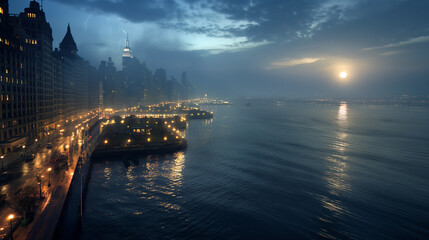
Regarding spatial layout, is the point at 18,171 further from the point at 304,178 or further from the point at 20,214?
the point at 304,178

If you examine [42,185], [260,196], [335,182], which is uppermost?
[42,185]

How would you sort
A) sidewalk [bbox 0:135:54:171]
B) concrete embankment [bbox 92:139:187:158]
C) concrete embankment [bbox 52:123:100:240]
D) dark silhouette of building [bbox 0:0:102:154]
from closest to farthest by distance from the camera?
concrete embankment [bbox 52:123:100:240]
sidewalk [bbox 0:135:54:171]
dark silhouette of building [bbox 0:0:102:154]
concrete embankment [bbox 92:139:187:158]

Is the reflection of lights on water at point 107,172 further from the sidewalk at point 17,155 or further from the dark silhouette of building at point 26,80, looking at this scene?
the dark silhouette of building at point 26,80

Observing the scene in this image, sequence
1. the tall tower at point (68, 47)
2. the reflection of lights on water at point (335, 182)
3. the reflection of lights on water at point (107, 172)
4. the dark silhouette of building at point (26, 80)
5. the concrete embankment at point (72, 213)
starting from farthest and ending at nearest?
the tall tower at point (68, 47) → the dark silhouette of building at point (26, 80) → the reflection of lights on water at point (107, 172) → the reflection of lights on water at point (335, 182) → the concrete embankment at point (72, 213)

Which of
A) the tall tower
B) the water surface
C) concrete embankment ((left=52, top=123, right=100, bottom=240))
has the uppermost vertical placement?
the tall tower

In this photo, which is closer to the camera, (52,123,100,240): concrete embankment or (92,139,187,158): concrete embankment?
(52,123,100,240): concrete embankment

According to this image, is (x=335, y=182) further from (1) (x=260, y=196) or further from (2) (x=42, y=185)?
(2) (x=42, y=185)

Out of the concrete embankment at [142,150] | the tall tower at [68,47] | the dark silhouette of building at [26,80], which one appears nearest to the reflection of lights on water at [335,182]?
the concrete embankment at [142,150]

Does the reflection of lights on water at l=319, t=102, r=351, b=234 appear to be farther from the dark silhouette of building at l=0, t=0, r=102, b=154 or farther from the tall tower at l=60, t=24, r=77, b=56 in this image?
the tall tower at l=60, t=24, r=77, b=56

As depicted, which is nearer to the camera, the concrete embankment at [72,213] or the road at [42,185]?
the road at [42,185]

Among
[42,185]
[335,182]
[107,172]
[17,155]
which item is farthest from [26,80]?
[335,182]

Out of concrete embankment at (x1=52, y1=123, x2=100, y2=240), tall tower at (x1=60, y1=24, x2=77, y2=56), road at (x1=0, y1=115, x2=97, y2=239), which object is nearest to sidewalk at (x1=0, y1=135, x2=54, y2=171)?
road at (x1=0, y1=115, x2=97, y2=239)

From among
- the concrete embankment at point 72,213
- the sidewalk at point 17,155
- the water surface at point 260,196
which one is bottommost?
the water surface at point 260,196
